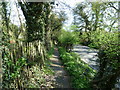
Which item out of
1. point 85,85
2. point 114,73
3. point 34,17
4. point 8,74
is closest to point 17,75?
point 8,74

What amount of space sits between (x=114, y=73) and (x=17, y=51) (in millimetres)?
2870

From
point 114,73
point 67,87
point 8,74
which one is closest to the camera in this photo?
point 8,74

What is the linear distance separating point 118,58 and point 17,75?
2731 millimetres

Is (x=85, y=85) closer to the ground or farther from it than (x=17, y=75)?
closer to the ground

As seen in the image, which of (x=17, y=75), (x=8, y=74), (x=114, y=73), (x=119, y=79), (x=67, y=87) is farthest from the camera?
(x=67, y=87)

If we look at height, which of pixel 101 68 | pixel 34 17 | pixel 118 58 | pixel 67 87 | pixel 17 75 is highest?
pixel 34 17

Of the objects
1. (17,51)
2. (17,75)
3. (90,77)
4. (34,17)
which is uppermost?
(34,17)

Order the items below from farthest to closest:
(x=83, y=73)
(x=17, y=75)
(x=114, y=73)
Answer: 1. (x=83, y=73)
2. (x=114, y=73)
3. (x=17, y=75)

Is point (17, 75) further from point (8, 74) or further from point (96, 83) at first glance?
point (96, 83)

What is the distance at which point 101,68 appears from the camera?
3.48 metres

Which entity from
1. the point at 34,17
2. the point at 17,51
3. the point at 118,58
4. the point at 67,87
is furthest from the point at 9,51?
the point at 34,17

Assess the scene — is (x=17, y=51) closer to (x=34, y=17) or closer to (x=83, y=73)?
(x=83, y=73)

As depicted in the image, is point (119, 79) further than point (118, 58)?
Yes

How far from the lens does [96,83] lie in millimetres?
Result: 3521
